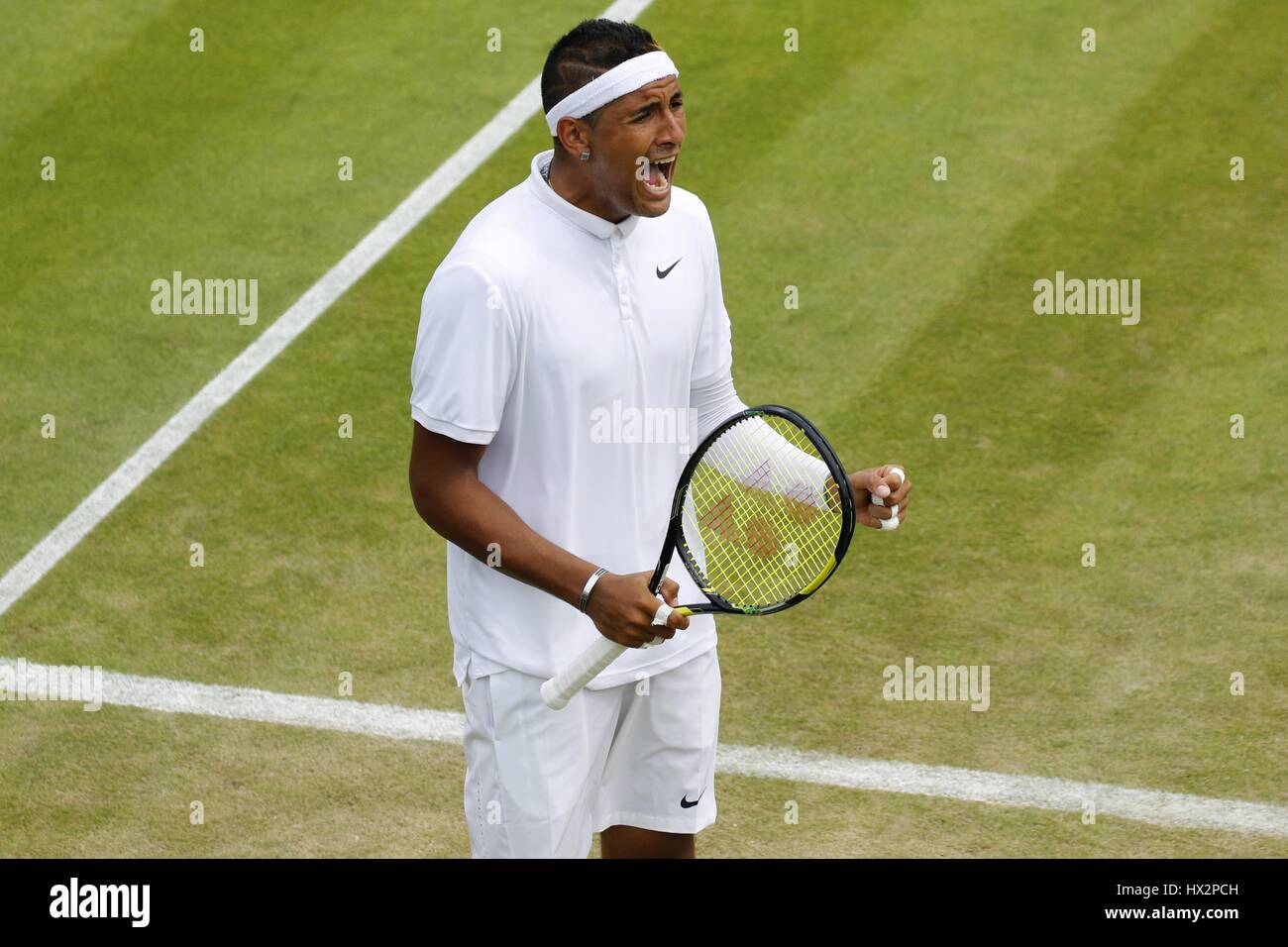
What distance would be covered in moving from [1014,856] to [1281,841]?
0.85 m

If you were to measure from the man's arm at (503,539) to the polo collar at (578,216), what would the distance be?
0.63 metres

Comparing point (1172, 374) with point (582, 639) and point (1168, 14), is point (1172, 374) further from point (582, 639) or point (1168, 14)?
point (582, 639)

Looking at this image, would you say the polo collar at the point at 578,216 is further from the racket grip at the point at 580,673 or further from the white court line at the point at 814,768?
the white court line at the point at 814,768

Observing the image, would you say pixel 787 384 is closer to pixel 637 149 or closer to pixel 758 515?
pixel 758 515

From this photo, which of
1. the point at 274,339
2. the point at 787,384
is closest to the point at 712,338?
the point at 787,384

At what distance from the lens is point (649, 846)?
17.7 ft

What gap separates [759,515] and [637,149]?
1124 mm

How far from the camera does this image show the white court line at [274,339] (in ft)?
26.2

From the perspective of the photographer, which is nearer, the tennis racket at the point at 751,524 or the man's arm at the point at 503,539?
the man's arm at the point at 503,539

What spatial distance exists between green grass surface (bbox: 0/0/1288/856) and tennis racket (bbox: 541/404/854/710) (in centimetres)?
146

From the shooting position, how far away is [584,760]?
199 inches

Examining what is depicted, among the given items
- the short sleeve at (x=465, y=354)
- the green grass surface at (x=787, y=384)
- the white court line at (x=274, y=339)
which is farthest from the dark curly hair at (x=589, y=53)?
the white court line at (x=274, y=339)

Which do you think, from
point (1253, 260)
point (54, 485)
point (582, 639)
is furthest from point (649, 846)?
point (1253, 260)

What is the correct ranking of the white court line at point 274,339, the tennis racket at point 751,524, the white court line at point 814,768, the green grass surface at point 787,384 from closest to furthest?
the tennis racket at point 751,524 → the white court line at point 814,768 → the green grass surface at point 787,384 → the white court line at point 274,339
